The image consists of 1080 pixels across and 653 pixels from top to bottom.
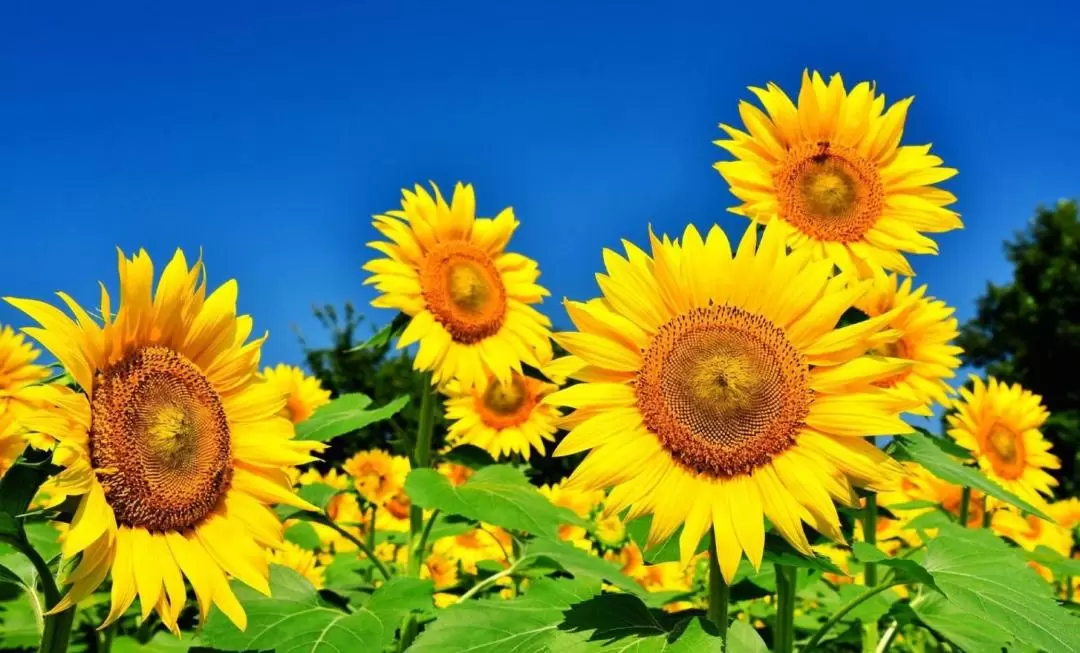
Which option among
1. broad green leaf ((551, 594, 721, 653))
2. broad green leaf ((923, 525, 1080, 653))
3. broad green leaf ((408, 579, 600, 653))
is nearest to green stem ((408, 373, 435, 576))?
broad green leaf ((408, 579, 600, 653))

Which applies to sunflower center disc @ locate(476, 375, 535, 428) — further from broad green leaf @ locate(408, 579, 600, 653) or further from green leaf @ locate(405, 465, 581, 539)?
broad green leaf @ locate(408, 579, 600, 653)

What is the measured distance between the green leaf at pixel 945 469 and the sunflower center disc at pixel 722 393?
883 mm

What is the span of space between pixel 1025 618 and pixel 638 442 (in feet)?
3.47

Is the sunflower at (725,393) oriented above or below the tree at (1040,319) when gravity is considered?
below

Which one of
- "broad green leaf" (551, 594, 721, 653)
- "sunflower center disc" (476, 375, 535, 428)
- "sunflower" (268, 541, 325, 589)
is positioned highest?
"sunflower center disc" (476, 375, 535, 428)

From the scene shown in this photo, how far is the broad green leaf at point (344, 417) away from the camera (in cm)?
384

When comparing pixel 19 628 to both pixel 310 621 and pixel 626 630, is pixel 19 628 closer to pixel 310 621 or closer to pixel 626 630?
pixel 310 621

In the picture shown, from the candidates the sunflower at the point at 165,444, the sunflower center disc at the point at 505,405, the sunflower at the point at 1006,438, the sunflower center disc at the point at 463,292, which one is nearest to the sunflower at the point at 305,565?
the sunflower center disc at the point at 505,405

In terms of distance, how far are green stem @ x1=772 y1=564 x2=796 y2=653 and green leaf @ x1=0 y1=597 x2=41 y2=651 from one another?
97.7 inches

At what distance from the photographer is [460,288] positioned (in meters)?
4.59

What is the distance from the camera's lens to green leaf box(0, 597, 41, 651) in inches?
143

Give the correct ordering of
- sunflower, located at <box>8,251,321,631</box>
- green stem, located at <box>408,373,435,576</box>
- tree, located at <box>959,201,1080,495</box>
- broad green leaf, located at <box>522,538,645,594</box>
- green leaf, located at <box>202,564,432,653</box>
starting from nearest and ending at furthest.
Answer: sunflower, located at <box>8,251,321,631</box>
green leaf, located at <box>202,564,432,653</box>
broad green leaf, located at <box>522,538,645,594</box>
green stem, located at <box>408,373,435,576</box>
tree, located at <box>959,201,1080,495</box>

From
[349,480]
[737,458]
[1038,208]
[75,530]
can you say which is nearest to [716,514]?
[737,458]

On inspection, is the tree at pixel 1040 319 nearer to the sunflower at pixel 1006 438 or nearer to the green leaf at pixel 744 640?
the sunflower at pixel 1006 438
